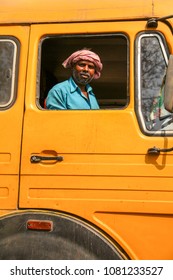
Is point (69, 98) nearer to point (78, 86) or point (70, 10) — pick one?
point (78, 86)

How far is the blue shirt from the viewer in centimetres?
265

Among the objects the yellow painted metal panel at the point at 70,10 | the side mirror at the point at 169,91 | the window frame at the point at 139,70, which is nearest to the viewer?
the side mirror at the point at 169,91

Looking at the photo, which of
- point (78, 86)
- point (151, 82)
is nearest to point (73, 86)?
point (78, 86)

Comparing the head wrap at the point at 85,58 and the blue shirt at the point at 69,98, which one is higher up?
the head wrap at the point at 85,58

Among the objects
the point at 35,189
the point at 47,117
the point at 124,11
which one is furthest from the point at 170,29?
the point at 35,189

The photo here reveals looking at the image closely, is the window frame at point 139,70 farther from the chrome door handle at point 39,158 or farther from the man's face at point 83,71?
the chrome door handle at point 39,158

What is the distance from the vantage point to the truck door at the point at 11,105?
252cm

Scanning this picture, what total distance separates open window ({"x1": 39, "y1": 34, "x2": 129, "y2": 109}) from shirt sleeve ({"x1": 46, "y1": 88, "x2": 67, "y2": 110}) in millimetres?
50

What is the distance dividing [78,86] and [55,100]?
9.4 inches

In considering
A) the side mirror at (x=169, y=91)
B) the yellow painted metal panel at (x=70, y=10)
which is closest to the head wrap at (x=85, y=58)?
the yellow painted metal panel at (x=70, y=10)

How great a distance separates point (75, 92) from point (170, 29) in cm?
81

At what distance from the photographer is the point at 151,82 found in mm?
2539

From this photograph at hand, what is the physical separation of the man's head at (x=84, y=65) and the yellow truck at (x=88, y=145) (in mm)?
89

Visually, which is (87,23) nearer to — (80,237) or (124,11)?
(124,11)
